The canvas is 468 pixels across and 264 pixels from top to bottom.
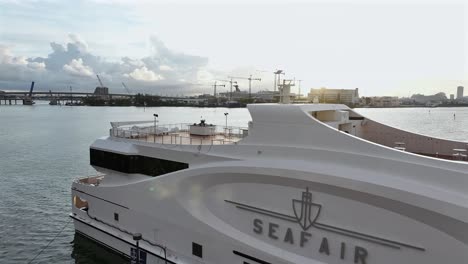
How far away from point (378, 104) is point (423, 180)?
485 feet

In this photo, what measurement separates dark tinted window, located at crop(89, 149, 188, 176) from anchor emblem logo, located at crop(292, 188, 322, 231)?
370cm

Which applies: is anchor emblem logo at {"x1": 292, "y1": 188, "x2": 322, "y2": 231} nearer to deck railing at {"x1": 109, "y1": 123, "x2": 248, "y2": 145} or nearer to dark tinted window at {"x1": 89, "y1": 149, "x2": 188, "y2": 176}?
dark tinted window at {"x1": 89, "y1": 149, "x2": 188, "y2": 176}

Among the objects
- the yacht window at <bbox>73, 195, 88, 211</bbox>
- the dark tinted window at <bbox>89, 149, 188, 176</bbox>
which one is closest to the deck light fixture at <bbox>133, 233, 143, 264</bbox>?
the dark tinted window at <bbox>89, 149, 188, 176</bbox>

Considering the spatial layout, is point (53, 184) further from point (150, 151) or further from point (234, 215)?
point (234, 215)

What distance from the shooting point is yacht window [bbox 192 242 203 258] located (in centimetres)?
880

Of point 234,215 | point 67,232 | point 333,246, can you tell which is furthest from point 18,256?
point 333,246

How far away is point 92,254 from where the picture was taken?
12.2 metres

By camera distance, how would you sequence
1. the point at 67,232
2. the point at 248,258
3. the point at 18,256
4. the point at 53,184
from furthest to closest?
the point at 53,184 < the point at 67,232 < the point at 18,256 < the point at 248,258

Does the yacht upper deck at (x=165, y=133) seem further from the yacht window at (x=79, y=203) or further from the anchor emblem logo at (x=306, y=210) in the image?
the anchor emblem logo at (x=306, y=210)

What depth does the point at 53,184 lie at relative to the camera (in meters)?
21.3

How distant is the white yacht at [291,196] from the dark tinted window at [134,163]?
0.03 meters

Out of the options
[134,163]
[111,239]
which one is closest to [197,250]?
[134,163]

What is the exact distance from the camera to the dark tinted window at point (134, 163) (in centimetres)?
1008

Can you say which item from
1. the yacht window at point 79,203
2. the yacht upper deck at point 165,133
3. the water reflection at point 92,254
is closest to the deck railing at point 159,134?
the yacht upper deck at point 165,133
